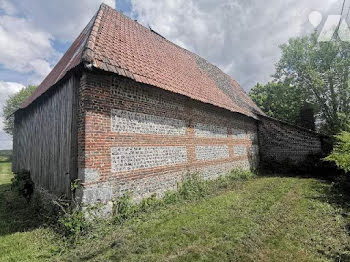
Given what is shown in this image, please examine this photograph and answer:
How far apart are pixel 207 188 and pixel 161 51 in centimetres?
675

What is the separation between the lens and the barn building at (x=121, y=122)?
509cm

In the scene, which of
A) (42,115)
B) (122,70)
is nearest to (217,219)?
(122,70)

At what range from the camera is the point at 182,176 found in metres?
7.67

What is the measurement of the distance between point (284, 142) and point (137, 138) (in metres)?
11.7

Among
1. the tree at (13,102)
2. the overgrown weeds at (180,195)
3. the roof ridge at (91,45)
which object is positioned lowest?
the overgrown weeds at (180,195)

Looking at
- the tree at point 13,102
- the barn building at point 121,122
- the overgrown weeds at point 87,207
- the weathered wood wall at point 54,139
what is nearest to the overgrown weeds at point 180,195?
the overgrown weeds at point 87,207

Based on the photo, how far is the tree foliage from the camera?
14.9m

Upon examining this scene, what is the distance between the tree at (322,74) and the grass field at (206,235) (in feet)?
39.1

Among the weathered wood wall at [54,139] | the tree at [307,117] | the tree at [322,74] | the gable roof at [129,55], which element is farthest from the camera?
the tree at [307,117]

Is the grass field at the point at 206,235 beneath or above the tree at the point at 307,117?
beneath

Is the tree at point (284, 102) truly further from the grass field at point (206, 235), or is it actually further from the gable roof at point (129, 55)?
the grass field at point (206, 235)

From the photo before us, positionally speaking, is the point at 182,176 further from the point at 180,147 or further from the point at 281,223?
the point at 281,223

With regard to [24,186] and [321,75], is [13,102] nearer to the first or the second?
[24,186]

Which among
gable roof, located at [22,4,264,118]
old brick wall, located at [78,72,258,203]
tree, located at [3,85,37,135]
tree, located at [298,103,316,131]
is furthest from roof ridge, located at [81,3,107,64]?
tree, located at [3,85,37,135]
